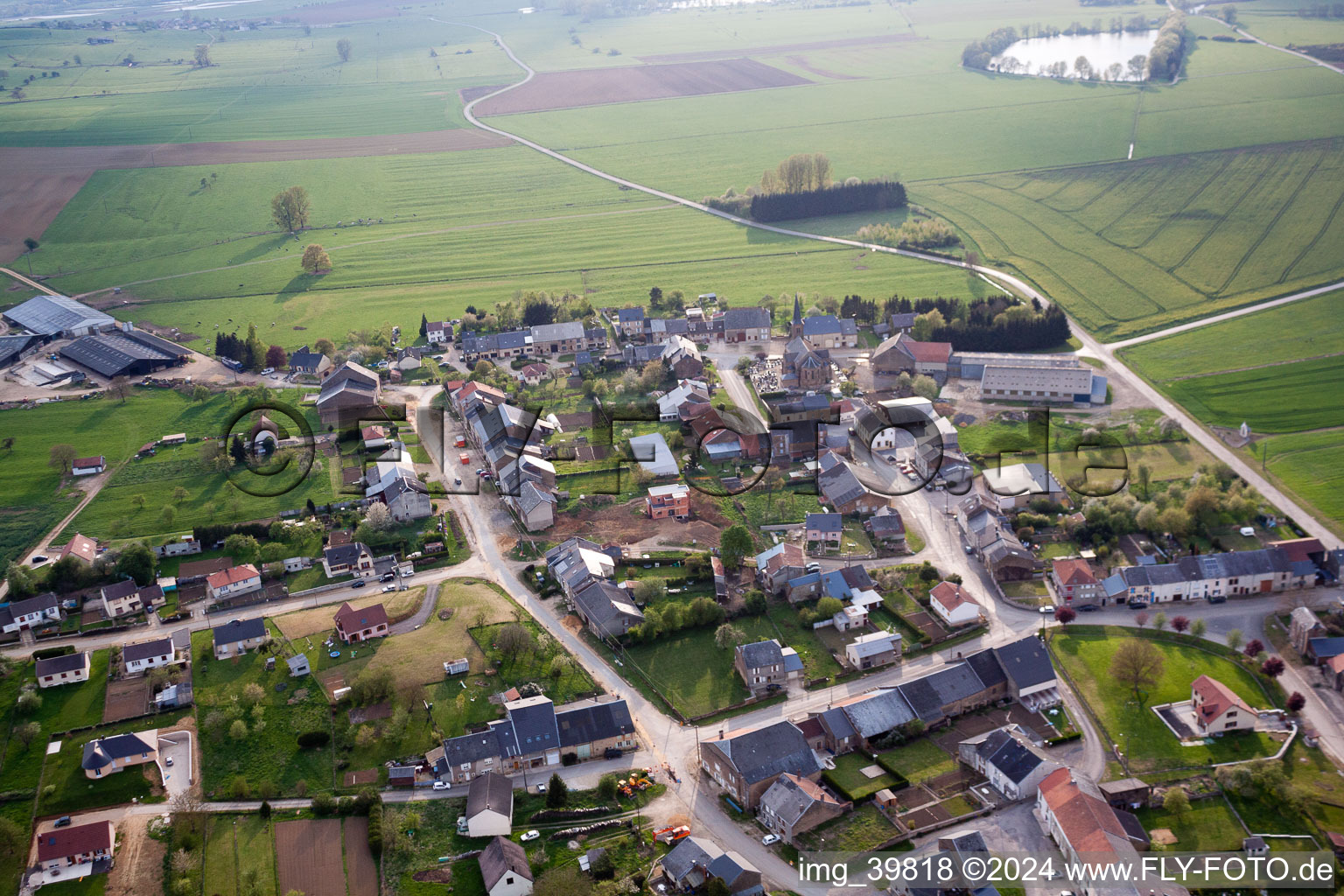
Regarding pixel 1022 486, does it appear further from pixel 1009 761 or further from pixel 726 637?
pixel 1009 761

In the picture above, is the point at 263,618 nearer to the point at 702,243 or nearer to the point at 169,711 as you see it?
the point at 169,711

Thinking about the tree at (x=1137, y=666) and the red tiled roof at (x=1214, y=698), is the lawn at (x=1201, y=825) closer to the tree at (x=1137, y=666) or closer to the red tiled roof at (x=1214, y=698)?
the red tiled roof at (x=1214, y=698)

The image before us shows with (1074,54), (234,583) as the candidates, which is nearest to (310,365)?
(234,583)

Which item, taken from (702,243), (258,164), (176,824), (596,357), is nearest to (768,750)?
(176,824)

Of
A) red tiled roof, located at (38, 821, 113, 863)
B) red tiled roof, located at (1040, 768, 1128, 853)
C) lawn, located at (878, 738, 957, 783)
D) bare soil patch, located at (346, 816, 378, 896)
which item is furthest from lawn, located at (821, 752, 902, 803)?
red tiled roof, located at (38, 821, 113, 863)

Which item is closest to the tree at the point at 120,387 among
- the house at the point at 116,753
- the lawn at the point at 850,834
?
the house at the point at 116,753
